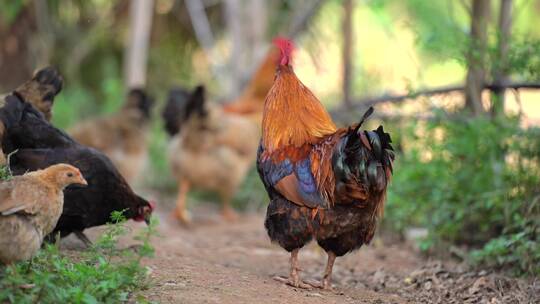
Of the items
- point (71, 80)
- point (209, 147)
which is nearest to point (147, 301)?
point (209, 147)

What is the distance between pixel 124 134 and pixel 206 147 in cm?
110

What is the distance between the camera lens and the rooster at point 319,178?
5.14m

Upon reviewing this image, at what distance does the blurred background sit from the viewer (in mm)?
7019

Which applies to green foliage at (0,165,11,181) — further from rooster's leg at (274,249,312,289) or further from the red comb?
the red comb

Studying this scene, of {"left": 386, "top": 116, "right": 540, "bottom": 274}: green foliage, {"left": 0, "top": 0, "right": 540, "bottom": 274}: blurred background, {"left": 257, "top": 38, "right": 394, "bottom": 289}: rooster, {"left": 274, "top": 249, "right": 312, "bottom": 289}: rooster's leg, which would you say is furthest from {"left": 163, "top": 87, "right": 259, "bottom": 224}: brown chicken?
{"left": 274, "top": 249, "right": 312, "bottom": 289}: rooster's leg

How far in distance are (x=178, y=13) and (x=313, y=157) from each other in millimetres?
10302

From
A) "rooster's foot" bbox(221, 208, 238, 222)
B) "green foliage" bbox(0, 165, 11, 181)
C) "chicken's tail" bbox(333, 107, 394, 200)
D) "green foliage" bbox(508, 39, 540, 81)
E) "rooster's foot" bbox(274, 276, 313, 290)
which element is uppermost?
"green foliage" bbox(508, 39, 540, 81)

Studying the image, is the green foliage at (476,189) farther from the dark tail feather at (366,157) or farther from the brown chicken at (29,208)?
the brown chicken at (29,208)

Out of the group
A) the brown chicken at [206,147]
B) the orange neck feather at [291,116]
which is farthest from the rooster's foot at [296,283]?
the brown chicken at [206,147]

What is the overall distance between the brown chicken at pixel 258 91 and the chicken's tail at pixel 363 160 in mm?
5700

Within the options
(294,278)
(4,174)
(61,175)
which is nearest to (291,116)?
(294,278)

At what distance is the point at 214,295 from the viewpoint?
477 cm

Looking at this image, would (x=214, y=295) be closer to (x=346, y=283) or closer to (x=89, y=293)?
(x=89, y=293)

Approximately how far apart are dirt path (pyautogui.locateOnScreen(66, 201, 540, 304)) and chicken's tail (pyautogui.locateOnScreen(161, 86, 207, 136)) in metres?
1.68
